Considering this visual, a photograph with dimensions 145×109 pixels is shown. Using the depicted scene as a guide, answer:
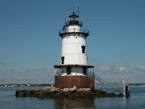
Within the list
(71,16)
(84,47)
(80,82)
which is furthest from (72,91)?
(71,16)

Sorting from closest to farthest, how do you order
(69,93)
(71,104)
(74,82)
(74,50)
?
(71,104) → (69,93) → (74,82) → (74,50)

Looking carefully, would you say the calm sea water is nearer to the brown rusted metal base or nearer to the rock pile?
the rock pile

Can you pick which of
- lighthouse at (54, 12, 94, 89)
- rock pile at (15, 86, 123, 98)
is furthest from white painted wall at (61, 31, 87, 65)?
rock pile at (15, 86, 123, 98)

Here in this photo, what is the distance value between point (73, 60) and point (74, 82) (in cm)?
436

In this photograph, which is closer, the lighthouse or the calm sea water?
the calm sea water

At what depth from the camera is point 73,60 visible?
3809 cm

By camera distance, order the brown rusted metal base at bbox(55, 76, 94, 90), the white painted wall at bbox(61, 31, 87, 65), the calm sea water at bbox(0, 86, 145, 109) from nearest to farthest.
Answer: the calm sea water at bbox(0, 86, 145, 109) → the brown rusted metal base at bbox(55, 76, 94, 90) → the white painted wall at bbox(61, 31, 87, 65)

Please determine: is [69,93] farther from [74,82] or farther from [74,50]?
[74,50]

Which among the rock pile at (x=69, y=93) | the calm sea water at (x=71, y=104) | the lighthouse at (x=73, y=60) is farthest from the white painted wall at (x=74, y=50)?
the calm sea water at (x=71, y=104)

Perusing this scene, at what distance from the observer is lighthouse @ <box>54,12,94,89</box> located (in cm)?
3650

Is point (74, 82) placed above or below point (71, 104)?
above

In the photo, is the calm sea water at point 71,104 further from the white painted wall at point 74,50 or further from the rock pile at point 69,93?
the white painted wall at point 74,50

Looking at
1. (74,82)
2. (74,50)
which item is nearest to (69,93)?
(74,82)

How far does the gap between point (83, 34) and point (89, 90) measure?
430 inches
